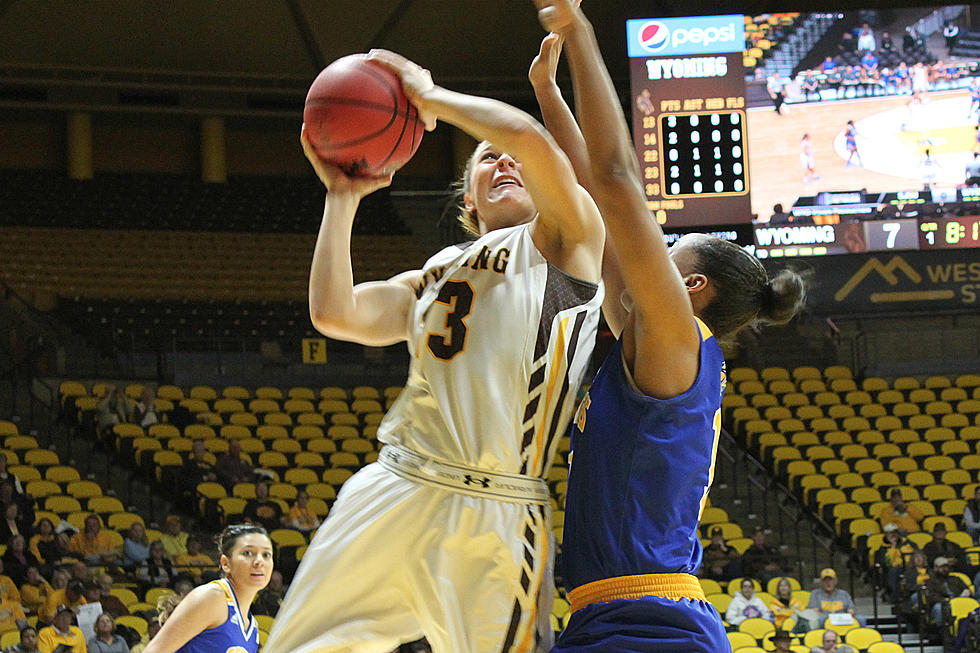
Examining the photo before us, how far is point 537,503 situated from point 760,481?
427 inches

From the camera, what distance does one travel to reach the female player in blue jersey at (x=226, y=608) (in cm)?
442

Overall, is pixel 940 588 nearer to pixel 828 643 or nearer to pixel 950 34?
pixel 828 643

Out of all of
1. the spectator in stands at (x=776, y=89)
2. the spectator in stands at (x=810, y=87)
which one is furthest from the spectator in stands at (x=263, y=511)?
the spectator in stands at (x=810, y=87)

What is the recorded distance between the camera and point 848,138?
12.2 m

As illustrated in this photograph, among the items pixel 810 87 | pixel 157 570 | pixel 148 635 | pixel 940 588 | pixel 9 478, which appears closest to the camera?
pixel 148 635

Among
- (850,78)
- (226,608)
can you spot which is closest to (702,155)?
(850,78)

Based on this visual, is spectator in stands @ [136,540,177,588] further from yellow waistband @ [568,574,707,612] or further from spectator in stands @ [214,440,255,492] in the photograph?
yellow waistband @ [568,574,707,612]

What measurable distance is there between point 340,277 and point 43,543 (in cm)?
709

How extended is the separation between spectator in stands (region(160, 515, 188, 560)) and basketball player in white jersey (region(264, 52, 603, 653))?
7.28 m

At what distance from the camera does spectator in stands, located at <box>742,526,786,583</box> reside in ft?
31.8

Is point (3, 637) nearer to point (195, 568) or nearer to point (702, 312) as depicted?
point (195, 568)

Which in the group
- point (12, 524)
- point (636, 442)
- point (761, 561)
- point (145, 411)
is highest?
point (636, 442)

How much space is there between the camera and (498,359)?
2457mm

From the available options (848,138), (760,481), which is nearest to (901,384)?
(760,481)
